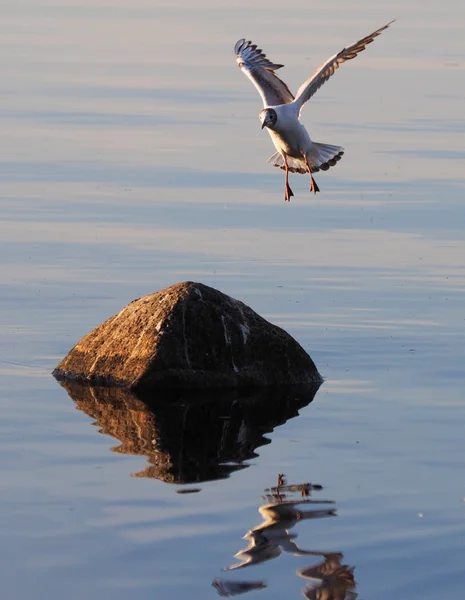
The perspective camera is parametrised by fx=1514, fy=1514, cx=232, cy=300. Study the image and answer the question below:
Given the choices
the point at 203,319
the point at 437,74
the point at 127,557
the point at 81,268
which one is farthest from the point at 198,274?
the point at 437,74

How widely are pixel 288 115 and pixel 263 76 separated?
1193 millimetres

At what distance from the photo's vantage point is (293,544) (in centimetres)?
862

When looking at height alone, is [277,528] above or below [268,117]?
below

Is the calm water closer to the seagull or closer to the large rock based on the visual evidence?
the large rock

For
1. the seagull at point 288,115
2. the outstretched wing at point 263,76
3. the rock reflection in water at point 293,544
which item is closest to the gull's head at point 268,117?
the seagull at point 288,115

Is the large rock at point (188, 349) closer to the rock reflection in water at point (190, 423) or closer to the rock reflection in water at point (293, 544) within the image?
the rock reflection in water at point (190, 423)

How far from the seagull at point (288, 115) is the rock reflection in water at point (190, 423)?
4849 mm

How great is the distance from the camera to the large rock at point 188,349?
474 inches

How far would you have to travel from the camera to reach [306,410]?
38.3 feet

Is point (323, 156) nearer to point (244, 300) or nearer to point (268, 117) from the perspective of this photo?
point (268, 117)

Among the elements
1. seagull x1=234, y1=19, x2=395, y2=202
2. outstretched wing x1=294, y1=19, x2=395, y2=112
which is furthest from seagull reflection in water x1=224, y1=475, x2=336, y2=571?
seagull x1=234, y1=19, x2=395, y2=202

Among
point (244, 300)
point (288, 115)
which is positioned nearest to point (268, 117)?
point (288, 115)

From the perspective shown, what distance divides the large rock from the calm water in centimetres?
31

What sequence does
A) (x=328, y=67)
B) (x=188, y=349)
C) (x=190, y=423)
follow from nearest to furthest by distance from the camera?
(x=190, y=423) < (x=188, y=349) < (x=328, y=67)
